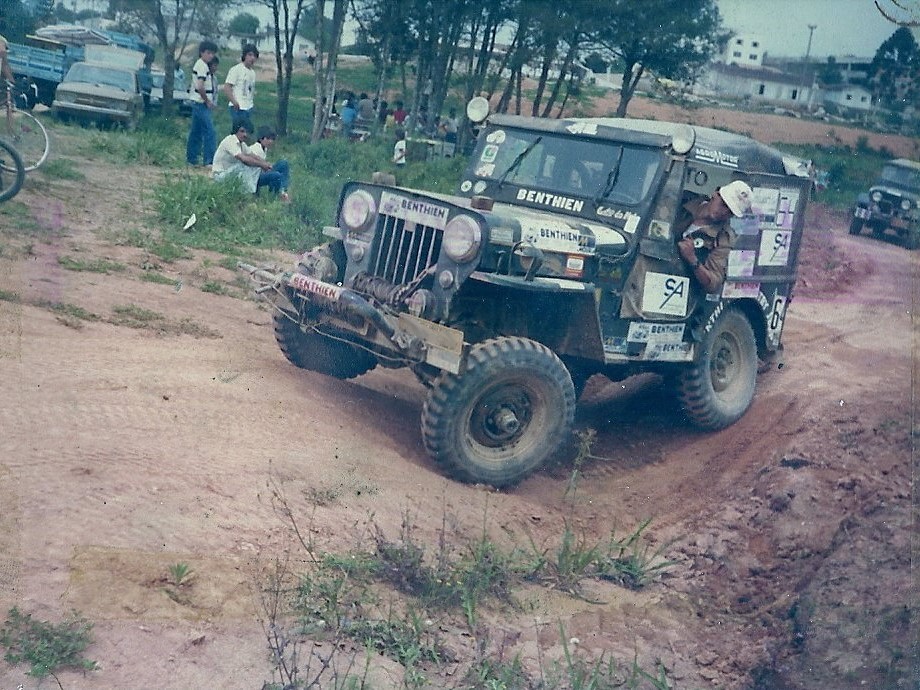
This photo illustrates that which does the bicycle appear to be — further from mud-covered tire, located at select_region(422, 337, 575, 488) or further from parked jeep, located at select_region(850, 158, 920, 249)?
parked jeep, located at select_region(850, 158, 920, 249)

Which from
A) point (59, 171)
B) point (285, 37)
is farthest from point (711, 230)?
point (285, 37)

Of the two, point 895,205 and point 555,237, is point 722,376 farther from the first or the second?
point 895,205

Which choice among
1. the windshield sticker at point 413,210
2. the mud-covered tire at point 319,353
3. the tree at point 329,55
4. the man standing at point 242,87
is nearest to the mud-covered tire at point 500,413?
the windshield sticker at point 413,210

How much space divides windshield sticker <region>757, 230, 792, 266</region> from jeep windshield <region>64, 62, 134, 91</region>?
13.8 metres

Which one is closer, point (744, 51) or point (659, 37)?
point (744, 51)

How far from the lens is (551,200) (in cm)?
753

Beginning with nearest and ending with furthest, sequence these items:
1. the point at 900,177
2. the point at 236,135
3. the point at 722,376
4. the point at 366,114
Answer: the point at 722,376
the point at 236,135
the point at 900,177
the point at 366,114

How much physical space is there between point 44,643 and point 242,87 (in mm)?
10577

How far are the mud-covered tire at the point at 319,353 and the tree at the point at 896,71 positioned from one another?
6.50 meters

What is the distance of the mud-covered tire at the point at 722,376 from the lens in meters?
8.05

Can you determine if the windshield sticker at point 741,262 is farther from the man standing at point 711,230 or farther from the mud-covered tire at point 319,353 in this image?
the mud-covered tire at point 319,353

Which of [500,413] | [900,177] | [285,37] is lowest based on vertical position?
[500,413]

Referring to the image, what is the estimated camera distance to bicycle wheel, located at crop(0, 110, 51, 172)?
10.2 m

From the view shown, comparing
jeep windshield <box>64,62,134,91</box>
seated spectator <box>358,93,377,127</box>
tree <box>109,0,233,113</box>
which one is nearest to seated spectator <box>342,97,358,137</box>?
seated spectator <box>358,93,377,127</box>
